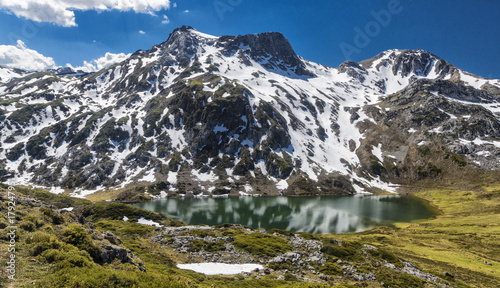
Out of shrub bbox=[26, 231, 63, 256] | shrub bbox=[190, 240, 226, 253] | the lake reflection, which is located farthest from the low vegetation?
the lake reflection

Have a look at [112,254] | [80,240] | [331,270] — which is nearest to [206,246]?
[331,270]

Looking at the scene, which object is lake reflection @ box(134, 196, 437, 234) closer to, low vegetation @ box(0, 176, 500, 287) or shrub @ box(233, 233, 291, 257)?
low vegetation @ box(0, 176, 500, 287)

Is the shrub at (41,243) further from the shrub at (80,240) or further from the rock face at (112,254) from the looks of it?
the rock face at (112,254)

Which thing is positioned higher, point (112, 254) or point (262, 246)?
point (112, 254)

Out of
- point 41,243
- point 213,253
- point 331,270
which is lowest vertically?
point 213,253

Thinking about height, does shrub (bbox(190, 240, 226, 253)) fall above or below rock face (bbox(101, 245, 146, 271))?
below

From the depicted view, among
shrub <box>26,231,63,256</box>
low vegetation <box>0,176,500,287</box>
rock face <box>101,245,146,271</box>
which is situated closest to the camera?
low vegetation <box>0,176,500,287</box>

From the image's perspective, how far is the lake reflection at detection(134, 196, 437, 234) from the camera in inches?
3915

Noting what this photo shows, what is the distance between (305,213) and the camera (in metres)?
123

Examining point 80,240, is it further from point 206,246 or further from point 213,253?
point 206,246

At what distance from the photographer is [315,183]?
198000 mm

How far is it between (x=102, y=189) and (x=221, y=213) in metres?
122

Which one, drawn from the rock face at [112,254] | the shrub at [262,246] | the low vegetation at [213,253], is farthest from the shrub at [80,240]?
the shrub at [262,246]

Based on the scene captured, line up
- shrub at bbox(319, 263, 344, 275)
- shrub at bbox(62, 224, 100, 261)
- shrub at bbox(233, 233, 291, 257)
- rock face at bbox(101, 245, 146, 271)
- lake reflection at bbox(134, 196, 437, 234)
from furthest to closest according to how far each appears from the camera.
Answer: lake reflection at bbox(134, 196, 437, 234) → shrub at bbox(233, 233, 291, 257) → shrub at bbox(319, 263, 344, 275) → rock face at bbox(101, 245, 146, 271) → shrub at bbox(62, 224, 100, 261)
